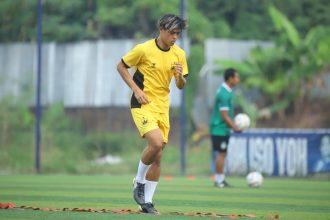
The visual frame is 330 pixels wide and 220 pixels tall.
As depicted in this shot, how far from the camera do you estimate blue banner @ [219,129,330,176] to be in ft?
74.8

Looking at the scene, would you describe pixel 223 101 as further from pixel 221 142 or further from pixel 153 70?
pixel 153 70

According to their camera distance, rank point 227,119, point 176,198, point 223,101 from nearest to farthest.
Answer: point 176,198, point 227,119, point 223,101

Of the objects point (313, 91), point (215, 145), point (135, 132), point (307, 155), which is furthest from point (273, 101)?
point (215, 145)

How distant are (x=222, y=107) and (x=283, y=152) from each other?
495cm

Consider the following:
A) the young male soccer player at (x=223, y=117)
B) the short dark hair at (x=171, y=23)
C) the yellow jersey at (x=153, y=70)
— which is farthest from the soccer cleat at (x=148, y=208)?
the young male soccer player at (x=223, y=117)

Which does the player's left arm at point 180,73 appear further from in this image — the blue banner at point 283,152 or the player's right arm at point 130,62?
the blue banner at point 283,152

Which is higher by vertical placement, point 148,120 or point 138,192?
point 148,120

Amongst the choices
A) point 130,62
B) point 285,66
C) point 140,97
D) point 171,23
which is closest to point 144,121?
point 140,97

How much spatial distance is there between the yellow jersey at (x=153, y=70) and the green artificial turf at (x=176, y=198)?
137cm

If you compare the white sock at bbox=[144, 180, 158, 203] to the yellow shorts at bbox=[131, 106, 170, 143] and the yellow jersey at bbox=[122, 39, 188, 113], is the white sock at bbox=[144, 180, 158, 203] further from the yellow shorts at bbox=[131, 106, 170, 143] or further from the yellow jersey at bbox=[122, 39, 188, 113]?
the yellow jersey at bbox=[122, 39, 188, 113]

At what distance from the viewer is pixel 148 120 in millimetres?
11188

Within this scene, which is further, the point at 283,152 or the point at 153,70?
the point at 283,152

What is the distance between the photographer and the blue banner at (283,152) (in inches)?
898

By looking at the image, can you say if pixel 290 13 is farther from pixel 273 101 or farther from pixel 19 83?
pixel 19 83
